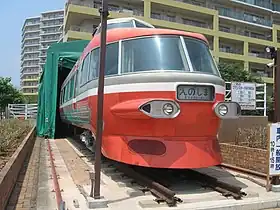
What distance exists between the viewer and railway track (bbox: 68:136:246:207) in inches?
220

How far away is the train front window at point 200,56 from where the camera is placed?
6570 mm

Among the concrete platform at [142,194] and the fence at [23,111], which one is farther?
the fence at [23,111]

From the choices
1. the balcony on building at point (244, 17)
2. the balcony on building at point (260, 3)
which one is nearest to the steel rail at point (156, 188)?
the balcony on building at point (244, 17)

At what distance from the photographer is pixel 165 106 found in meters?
5.91

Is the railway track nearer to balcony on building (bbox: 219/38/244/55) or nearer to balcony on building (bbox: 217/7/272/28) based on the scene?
balcony on building (bbox: 219/38/244/55)

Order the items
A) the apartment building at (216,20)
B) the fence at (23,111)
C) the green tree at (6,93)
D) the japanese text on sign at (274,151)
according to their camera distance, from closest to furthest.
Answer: the japanese text on sign at (274,151) → the fence at (23,111) → the apartment building at (216,20) → the green tree at (6,93)

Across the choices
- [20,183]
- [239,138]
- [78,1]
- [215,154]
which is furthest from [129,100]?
[78,1]

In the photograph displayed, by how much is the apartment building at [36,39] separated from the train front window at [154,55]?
104220 millimetres

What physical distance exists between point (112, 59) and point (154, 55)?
2.81 feet

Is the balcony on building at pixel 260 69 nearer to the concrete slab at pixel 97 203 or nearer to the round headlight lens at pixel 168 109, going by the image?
the round headlight lens at pixel 168 109

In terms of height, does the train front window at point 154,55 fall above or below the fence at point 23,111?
above

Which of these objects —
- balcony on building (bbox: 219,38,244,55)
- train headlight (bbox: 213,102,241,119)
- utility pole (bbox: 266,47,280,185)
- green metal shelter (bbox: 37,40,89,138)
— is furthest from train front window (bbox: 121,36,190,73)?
balcony on building (bbox: 219,38,244,55)

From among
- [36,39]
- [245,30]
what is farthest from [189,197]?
[36,39]

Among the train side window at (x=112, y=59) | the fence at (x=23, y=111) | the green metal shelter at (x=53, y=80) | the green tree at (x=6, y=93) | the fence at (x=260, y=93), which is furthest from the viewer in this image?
the green tree at (x=6, y=93)
